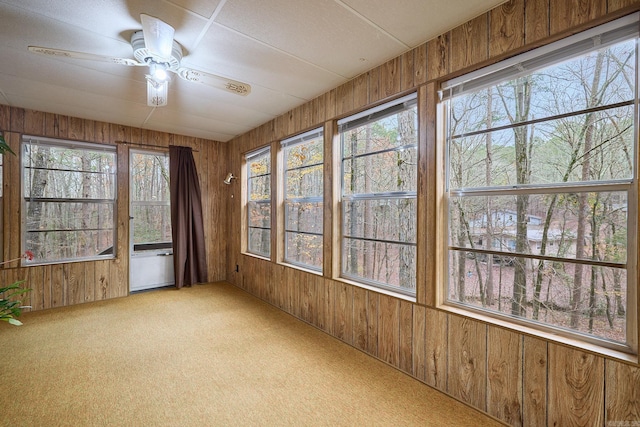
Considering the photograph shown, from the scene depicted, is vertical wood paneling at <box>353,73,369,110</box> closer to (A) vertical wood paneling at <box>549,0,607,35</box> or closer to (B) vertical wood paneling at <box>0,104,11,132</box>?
(A) vertical wood paneling at <box>549,0,607,35</box>

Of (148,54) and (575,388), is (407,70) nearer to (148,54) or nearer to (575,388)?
(148,54)

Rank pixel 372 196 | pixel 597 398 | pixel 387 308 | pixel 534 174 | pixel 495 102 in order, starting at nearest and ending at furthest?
pixel 597 398, pixel 534 174, pixel 495 102, pixel 387 308, pixel 372 196

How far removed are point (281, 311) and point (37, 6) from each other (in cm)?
Result: 328

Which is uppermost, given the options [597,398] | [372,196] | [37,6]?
[37,6]

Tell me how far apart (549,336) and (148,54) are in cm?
300

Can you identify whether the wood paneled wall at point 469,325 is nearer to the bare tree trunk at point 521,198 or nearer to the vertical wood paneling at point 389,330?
the vertical wood paneling at point 389,330

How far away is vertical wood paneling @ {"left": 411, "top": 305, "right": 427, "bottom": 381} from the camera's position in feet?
6.61

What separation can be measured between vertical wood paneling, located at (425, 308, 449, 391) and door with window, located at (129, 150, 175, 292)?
13.3ft

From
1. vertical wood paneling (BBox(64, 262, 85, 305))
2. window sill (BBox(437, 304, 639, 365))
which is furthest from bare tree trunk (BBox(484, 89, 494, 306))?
vertical wood paneling (BBox(64, 262, 85, 305))

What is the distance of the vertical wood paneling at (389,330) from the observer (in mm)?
2199

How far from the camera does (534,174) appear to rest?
1.63m

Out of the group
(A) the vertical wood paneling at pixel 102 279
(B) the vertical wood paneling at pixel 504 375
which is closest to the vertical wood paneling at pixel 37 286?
(A) the vertical wood paneling at pixel 102 279

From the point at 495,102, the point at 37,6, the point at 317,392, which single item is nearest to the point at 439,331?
the point at 317,392

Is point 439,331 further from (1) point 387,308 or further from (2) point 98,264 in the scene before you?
(2) point 98,264
